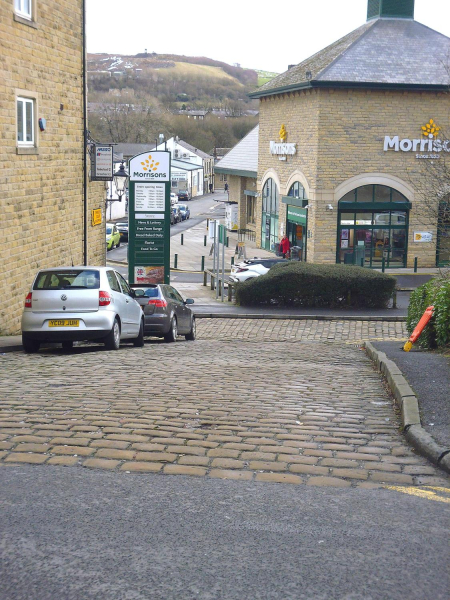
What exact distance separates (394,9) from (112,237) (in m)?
21.1

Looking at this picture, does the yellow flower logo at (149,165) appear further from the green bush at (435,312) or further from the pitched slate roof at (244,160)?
the pitched slate roof at (244,160)

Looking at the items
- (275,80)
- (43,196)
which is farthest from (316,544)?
(275,80)

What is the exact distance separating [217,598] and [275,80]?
46178 millimetres

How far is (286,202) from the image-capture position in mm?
43094

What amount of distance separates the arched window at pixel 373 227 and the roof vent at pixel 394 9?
32.7 feet

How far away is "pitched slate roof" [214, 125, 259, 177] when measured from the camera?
53125mm

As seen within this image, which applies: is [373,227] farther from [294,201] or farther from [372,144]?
[294,201]

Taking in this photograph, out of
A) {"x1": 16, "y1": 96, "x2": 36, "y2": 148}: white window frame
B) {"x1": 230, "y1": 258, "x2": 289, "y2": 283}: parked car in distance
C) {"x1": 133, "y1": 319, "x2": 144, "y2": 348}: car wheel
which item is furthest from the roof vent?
{"x1": 133, "y1": 319, "x2": 144, "y2": 348}: car wheel

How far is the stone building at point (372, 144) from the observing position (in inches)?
1511

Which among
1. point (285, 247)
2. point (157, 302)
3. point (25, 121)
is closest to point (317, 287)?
point (157, 302)

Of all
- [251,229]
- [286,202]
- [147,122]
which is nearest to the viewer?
[286,202]

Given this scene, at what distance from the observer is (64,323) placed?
12.6m

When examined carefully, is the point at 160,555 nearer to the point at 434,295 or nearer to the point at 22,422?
the point at 22,422

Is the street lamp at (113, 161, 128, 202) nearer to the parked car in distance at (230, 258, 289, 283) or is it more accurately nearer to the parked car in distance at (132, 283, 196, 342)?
the parked car in distance at (230, 258, 289, 283)
